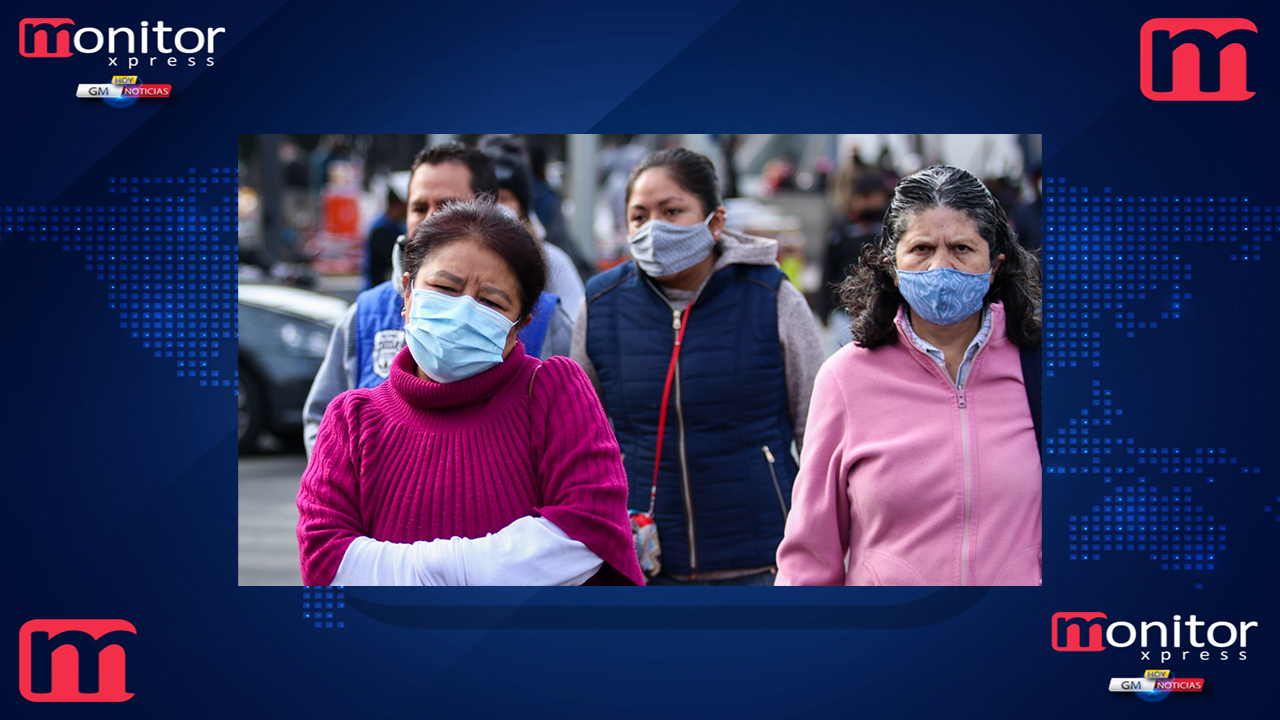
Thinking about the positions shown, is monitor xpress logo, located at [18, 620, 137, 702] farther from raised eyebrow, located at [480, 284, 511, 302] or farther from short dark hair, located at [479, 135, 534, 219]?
short dark hair, located at [479, 135, 534, 219]

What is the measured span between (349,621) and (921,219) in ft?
5.52

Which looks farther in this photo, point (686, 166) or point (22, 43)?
point (686, 166)

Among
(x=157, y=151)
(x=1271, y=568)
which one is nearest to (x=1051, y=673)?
(x=1271, y=568)

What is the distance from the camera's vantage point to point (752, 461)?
4.01 meters

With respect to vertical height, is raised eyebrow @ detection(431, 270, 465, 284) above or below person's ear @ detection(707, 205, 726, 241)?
below

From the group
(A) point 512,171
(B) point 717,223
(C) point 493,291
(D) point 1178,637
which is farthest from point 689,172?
(D) point 1178,637

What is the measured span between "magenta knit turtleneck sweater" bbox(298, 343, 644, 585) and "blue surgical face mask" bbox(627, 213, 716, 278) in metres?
1.30

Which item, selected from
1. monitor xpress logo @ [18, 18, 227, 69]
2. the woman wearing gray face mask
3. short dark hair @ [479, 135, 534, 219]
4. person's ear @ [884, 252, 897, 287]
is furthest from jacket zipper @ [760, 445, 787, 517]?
monitor xpress logo @ [18, 18, 227, 69]

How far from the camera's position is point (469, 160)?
4.24 m

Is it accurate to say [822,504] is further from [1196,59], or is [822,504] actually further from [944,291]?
[1196,59]

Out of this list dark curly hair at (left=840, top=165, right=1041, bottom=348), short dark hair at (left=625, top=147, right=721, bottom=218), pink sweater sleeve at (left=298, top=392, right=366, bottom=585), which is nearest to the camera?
pink sweater sleeve at (left=298, top=392, right=366, bottom=585)

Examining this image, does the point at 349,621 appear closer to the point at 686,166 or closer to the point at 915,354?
the point at 915,354

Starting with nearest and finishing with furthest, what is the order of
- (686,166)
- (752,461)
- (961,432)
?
(961,432), (752,461), (686,166)

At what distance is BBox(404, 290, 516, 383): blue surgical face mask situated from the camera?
282 centimetres
